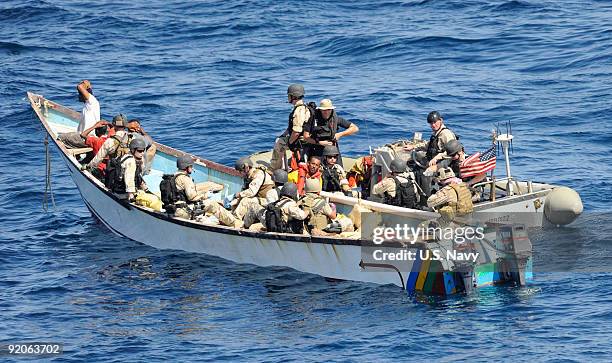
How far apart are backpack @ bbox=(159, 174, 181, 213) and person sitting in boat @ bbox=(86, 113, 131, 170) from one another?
7.52 feet

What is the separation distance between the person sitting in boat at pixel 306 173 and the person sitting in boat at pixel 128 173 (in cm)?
359

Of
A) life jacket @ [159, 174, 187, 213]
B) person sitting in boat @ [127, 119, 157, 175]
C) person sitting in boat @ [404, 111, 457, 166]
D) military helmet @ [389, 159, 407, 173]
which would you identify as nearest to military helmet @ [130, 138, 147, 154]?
life jacket @ [159, 174, 187, 213]

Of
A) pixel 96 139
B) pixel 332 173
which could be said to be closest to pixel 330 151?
pixel 332 173

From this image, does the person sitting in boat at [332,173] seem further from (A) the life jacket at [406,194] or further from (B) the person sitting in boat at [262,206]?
(A) the life jacket at [406,194]

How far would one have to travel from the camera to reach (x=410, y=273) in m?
22.7

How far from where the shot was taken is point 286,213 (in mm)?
23969

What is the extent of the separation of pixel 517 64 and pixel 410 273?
19.4m

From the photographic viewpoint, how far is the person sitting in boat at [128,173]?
26.9 m

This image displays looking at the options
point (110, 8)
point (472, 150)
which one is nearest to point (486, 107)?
point (472, 150)

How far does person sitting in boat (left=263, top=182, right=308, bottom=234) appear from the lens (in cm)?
2394

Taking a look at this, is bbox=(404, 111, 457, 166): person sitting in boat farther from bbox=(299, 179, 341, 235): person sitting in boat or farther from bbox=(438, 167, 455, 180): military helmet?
bbox=(299, 179, 341, 235): person sitting in boat

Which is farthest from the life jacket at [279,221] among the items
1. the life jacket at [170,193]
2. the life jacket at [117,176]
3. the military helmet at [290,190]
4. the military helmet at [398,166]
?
the life jacket at [117,176]

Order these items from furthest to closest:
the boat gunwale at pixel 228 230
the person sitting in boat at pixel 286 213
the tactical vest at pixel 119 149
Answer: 1. the tactical vest at pixel 119 149
2. the person sitting in boat at pixel 286 213
3. the boat gunwale at pixel 228 230

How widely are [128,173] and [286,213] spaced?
461 centimetres
